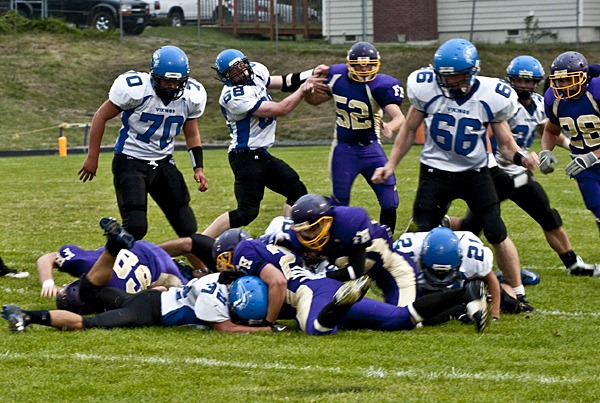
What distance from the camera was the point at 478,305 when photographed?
5523 millimetres

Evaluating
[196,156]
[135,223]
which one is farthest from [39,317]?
[196,156]

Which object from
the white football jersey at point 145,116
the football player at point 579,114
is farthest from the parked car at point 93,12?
the football player at point 579,114

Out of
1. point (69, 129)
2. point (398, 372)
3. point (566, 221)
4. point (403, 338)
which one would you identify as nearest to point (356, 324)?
point (403, 338)

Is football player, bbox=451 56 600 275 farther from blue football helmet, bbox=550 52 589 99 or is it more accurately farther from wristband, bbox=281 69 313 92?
wristband, bbox=281 69 313 92

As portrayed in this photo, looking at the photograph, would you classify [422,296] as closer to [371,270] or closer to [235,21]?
[371,270]

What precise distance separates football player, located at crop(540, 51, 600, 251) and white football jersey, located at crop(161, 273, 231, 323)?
2914 millimetres

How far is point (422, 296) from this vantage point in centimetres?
587

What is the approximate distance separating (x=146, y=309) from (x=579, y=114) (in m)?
3.62

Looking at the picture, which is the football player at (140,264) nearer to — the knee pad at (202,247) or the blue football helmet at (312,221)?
the knee pad at (202,247)

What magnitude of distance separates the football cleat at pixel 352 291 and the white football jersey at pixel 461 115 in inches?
64.5

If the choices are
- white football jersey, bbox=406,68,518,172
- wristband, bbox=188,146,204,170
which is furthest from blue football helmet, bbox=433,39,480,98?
wristband, bbox=188,146,204,170

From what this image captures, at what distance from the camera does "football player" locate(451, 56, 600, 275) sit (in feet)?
24.1

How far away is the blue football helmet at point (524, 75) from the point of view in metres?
7.65

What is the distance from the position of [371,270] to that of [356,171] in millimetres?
2123
